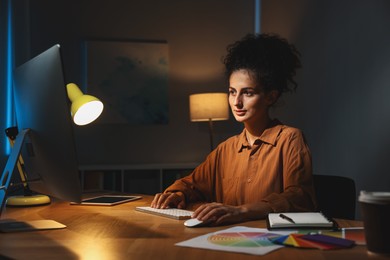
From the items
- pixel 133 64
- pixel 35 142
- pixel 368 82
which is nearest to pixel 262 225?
pixel 35 142

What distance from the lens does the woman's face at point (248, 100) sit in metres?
1.68

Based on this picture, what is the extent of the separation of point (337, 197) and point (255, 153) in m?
0.39

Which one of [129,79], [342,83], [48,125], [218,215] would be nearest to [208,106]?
[129,79]

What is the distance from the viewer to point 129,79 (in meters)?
3.90

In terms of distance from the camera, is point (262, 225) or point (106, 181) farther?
point (106, 181)

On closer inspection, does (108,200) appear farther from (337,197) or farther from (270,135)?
(337,197)

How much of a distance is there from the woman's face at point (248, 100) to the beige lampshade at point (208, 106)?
1754 mm

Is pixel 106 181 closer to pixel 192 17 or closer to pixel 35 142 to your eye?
pixel 192 17

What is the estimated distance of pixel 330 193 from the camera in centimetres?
179

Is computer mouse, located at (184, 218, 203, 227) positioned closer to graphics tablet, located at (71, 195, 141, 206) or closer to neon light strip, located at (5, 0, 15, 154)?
graphics tablet, located at (71, 195, 141, 206)

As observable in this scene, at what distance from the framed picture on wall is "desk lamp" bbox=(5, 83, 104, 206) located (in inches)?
86.7

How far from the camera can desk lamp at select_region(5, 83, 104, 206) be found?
1.43m

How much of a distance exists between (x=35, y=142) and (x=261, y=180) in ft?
2.70

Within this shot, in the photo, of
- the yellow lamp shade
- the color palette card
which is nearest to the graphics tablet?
the yellow lamp shade
